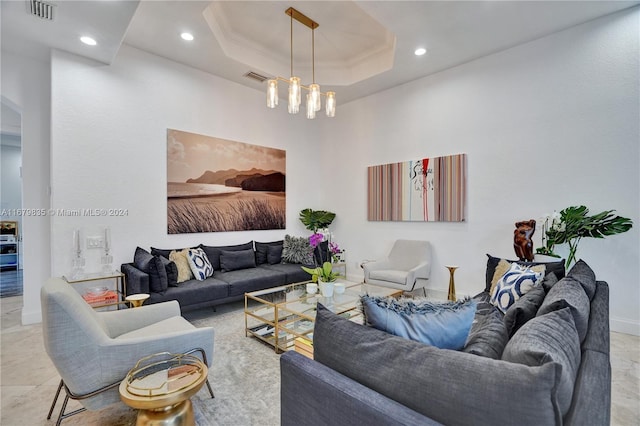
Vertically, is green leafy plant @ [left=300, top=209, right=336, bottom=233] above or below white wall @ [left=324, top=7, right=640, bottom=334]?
below

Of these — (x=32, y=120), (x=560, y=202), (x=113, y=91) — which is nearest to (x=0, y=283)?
(x=32, y=120)

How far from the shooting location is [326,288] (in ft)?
9.97

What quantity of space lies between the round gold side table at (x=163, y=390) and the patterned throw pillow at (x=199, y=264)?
218 centimetres

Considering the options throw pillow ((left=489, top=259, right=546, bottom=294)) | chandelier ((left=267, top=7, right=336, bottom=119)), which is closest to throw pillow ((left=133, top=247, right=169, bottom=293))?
chandelier ((left=267, top=7, right=336, bottom=119))

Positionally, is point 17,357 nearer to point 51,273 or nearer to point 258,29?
point 51,273

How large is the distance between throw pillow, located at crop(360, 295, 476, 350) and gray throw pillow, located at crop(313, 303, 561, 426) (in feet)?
0.22

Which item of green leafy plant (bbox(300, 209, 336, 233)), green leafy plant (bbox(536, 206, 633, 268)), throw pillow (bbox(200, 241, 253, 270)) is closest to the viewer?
green leafy plant (bbox(536, 206, 633, 268))

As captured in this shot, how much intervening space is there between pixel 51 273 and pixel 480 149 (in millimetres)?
5613

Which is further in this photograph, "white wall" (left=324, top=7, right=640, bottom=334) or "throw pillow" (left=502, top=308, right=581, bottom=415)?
"white wall" (left=324, top=7, right=640, bottom=334)

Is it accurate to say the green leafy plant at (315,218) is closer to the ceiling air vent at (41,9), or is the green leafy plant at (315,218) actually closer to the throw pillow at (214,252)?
the throw pillow at (214,252)

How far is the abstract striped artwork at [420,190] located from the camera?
4.28 metres

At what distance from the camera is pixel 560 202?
138 inches

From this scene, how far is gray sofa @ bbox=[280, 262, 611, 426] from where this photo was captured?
2.50 ft

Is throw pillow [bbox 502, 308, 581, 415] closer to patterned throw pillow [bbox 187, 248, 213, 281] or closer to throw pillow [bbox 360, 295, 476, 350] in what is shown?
throw pillow [bbox 360, 295, 476, 350]
